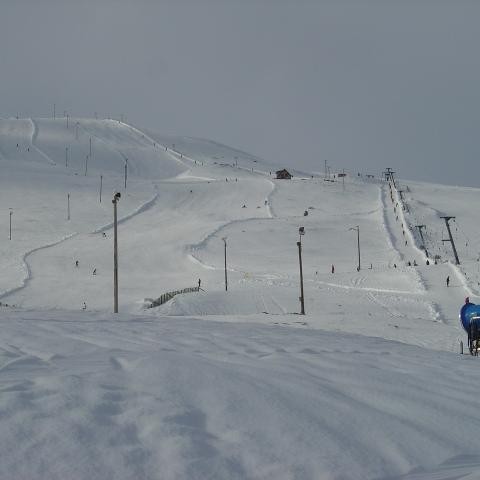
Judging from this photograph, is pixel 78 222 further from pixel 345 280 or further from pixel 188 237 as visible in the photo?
pixel 345 280

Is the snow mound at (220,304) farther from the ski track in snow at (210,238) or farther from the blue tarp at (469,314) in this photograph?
the ski track in snow at (210,238)

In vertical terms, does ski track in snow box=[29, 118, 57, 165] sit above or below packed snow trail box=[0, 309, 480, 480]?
above

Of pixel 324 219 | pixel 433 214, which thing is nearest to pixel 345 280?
pixel 324 219

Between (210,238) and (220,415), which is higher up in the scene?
(210,238)

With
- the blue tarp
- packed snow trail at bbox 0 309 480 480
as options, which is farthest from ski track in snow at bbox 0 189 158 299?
packed snow trail at bbox 0 309 480 480

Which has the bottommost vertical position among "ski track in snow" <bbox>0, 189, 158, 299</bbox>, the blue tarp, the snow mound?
the snow mound

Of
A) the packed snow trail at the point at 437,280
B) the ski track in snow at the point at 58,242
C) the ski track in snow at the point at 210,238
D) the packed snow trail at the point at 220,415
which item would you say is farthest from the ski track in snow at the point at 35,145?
the packed snow trail at the point at 220,415

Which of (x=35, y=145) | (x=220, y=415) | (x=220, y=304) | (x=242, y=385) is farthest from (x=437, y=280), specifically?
(x=35, y=145)

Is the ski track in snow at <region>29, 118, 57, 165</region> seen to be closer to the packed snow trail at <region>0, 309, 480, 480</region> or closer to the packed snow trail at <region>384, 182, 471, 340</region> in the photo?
the packed snow trail at <region>384, 182, 471, 340</region>

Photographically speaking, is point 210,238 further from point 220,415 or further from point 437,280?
point 220,415

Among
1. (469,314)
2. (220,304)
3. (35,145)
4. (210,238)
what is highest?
(35,145)

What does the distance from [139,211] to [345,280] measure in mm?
52172

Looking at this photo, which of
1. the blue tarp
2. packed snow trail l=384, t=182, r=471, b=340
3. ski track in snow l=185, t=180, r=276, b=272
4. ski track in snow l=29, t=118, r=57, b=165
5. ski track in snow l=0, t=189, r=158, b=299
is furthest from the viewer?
ski track in snow l=29, t=118, r=57, b=165

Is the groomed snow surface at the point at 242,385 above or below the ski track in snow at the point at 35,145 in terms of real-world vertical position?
below
